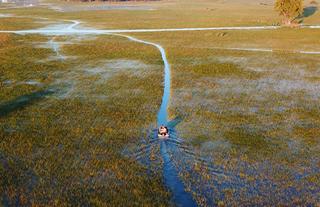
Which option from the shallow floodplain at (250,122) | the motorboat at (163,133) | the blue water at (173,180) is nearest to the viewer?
the blue water at (173,180)

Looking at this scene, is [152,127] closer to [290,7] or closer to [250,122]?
[250,122]

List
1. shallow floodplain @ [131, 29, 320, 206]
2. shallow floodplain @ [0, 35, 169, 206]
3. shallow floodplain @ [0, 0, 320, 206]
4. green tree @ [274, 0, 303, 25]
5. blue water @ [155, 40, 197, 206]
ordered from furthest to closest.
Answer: green tree @ [274, 0, 303, 25]
shallow floodplain @ [131, 29, 320, 206]
shallow floodplain @ [0, 0, 320, 206]
shallow floodplain @ [0, 35, 169, 206]
blue water @ [155, 40, 197, 206]

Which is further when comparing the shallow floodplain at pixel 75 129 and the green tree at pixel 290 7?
the green tree at pixel 290 7

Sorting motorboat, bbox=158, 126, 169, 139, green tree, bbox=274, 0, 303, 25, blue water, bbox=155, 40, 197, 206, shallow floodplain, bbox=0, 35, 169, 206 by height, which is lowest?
shallow floodplain, bbox=0, 35, 169, 206

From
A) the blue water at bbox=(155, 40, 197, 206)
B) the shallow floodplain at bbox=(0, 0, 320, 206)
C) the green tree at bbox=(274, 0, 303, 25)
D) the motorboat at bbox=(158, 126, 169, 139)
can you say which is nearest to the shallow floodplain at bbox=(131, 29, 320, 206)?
the shallow floodplain at bbox=(0, 0, 320, 206)

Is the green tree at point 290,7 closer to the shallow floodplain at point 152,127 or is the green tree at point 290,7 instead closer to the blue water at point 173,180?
the shallow floodplain at point 152,127

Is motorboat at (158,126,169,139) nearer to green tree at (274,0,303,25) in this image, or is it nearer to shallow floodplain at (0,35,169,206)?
shallow floodplain at (0,35,169,206)

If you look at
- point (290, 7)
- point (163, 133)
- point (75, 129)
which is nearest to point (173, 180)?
point (163, 133)

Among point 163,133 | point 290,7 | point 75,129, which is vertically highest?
point 290,7

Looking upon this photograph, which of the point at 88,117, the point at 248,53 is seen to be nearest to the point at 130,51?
the point at 248,53

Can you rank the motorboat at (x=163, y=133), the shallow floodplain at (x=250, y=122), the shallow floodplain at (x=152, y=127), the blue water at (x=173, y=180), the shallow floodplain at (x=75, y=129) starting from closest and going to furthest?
the blue water at (x=173, y=180), the shallow floodplain at (x=75, y=129), the shallow floodplain at (x=152, y=127), the shallow floodplain at (x=250, y=122), the motorboat at (x=163, y=133)

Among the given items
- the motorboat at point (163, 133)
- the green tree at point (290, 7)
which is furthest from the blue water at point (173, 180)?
the green tree at point (290, 7)
